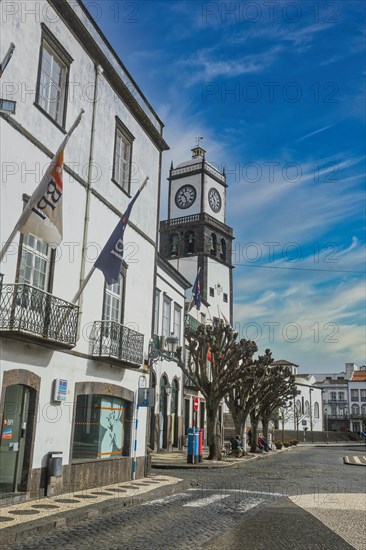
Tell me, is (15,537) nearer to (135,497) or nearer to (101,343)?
(135,497)

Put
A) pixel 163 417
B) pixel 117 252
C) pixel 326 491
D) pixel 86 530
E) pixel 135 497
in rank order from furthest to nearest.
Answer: pixel 163 417 → pixel 326 491 → pixel 117 252 → pixel 135 497 → pixel 86 530

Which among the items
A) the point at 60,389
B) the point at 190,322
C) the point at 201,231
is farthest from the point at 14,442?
the point at 201,231

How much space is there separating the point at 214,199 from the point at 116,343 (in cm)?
4037

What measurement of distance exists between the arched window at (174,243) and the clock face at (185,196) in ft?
9.62

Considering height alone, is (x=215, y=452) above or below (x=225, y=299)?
below

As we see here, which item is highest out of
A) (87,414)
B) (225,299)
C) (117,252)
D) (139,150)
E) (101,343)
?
(225,299)

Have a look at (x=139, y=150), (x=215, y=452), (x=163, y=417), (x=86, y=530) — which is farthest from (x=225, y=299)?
(x=86, y=530)

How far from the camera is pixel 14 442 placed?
11383 millimetres

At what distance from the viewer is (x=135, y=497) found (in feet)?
41.3

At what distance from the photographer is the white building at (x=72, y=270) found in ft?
37.0

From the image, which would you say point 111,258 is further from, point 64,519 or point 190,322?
point 190,322

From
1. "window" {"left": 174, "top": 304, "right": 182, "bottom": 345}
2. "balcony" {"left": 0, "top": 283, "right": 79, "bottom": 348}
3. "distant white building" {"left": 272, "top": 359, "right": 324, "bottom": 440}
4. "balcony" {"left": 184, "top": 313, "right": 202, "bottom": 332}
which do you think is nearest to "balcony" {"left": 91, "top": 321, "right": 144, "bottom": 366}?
"balcony" {"left": 0, "top": 283, "right": 79, "bottom": 348}

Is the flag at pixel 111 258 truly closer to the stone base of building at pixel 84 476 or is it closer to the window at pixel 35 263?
the window at pixel 35 263

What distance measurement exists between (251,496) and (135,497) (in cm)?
289
